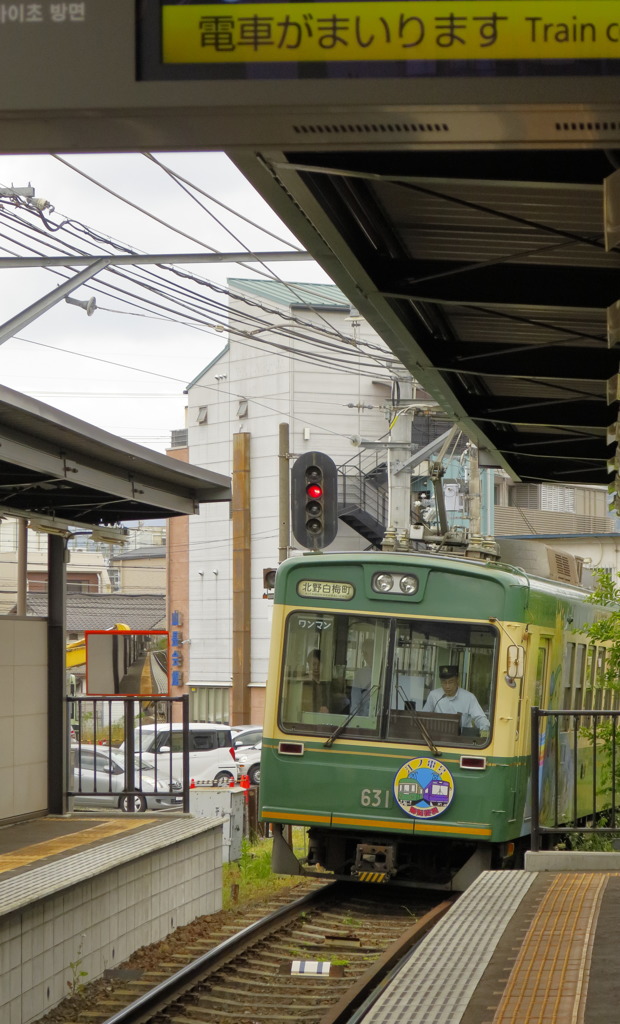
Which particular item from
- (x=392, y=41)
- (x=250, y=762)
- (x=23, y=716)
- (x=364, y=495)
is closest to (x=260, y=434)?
(x=364, y=495)

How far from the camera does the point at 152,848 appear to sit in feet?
33.9

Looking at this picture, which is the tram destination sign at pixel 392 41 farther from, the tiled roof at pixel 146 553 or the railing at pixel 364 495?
the tiled roof at pixel 146 553

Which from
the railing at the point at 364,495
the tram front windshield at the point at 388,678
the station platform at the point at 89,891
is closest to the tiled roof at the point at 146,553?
the railing at the point at 364,495

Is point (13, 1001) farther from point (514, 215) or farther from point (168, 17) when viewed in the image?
point (168, 17)

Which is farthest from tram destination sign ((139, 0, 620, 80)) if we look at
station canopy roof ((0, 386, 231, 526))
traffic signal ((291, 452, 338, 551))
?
traffic signal ((291, 452, 338, 551))

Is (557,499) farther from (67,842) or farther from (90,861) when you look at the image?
(90,861)

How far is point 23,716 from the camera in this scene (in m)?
12.3

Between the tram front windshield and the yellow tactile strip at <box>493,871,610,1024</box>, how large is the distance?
3137 millimetres

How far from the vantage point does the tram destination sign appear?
330cm

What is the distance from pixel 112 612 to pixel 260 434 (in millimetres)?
17575

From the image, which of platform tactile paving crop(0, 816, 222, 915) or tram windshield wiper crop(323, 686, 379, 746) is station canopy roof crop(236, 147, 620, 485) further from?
platform tactile paving crop(0, 816, 222, 915)

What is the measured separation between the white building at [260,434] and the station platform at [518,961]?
29.7m

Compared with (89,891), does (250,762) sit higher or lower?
lower

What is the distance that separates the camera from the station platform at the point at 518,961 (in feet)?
17.5
